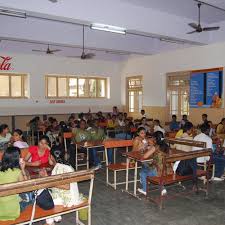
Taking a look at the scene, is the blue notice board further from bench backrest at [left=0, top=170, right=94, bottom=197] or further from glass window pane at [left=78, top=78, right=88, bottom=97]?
bench backrest at [left=0, top=170, right=94, bottom=197]

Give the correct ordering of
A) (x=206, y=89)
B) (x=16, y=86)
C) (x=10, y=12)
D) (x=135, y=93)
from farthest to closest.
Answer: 1. (x=135, y=93)
2. (x=16, y=86)
3. (x=206, y=89)
4. (x=10, y=12)

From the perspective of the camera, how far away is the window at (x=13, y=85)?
41.2 ft

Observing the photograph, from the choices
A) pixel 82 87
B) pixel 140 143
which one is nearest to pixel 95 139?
pixel 140 143

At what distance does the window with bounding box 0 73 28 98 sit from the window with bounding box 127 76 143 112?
5205 mm

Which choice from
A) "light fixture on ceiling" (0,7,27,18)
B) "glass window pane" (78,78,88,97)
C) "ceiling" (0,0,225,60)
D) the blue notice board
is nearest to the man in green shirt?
"ceiling" (0,0,225,60)

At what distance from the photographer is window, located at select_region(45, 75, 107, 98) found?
1380cm

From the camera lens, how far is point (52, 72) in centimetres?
1355

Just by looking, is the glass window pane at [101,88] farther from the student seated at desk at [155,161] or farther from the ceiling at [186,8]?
the student seated at desk at [155,161]

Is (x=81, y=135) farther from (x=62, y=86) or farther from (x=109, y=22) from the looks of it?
(x=62, y=86)

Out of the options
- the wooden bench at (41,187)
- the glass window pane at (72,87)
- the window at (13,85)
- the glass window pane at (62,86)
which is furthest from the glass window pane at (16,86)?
the wooden bench at (41,187)

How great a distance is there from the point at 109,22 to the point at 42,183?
615 cm

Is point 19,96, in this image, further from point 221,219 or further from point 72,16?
point 221,219

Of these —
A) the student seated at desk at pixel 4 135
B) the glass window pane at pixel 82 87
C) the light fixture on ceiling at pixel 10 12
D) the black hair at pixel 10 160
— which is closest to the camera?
the black hair at pixel 10 160

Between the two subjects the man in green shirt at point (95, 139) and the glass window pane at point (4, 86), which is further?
the glass window pane at point (4, 86)
